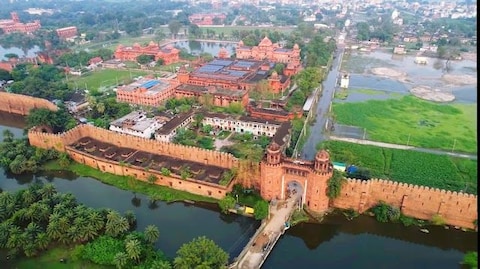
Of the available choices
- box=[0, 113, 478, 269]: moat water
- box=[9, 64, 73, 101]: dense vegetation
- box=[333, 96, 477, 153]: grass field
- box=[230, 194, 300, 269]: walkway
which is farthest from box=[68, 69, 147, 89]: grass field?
A: box=[230, 194, 300, 269]: walkway

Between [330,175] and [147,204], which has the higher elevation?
[330,175]

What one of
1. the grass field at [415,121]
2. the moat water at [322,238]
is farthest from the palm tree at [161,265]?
the grass field at [415,121]

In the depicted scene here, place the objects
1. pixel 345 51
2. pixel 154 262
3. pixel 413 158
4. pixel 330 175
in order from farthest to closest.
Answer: pixel 345 51, pixel 413 158, pixel 330 175, pixel 154 262

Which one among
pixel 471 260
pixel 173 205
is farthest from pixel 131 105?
pixel 471 260

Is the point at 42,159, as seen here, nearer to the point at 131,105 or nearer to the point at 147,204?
the point at 147,204

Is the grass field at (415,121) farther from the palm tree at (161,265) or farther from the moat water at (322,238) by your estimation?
the palm tree at (161,265)

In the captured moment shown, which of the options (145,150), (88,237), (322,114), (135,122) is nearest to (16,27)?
(135,122)

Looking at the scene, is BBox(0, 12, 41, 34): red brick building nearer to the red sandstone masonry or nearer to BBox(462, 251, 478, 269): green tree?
the red sandstone masonry
